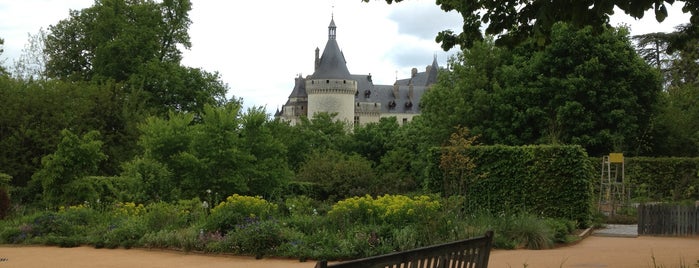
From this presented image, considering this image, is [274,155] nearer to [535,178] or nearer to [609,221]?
[535,178]

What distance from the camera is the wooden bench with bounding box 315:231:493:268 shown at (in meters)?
4.46

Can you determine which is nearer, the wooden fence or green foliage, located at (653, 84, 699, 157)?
the wooden fence

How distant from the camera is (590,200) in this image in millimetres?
19062

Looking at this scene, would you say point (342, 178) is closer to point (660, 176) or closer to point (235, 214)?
point (660, 176)

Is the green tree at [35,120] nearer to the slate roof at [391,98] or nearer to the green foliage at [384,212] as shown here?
the green foliage at [384,212]

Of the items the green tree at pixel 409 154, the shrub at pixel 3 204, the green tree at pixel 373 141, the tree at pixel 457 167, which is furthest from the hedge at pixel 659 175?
the shrub at pixel 3 204

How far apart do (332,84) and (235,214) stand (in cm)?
8645

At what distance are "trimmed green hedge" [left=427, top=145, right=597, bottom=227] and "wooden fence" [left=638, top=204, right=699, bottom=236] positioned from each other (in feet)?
4.23

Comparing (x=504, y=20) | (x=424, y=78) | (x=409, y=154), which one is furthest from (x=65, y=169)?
(x=424, y=78)

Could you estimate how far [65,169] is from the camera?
20.1 meters

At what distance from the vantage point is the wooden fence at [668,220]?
17969mm

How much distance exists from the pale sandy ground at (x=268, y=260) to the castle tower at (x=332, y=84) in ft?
282

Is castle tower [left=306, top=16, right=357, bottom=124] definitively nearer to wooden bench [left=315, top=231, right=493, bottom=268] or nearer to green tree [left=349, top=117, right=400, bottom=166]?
green tree [left=349, top=117, right=400, bottom=166]

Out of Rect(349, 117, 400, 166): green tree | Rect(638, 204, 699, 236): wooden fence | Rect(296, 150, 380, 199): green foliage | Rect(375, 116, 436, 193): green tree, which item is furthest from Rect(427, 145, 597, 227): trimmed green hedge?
Rect(349, 117, 400, 166): green tree
